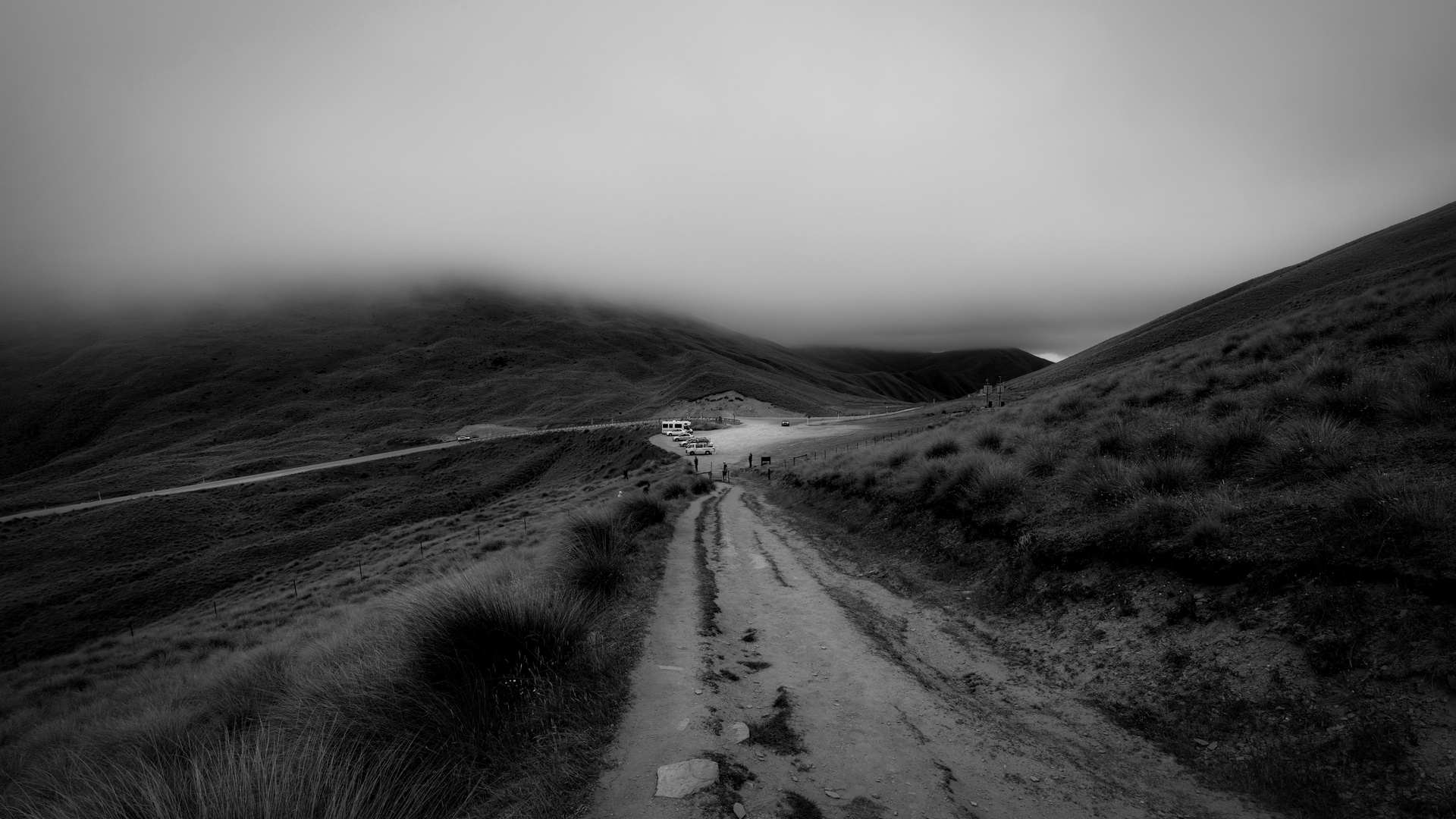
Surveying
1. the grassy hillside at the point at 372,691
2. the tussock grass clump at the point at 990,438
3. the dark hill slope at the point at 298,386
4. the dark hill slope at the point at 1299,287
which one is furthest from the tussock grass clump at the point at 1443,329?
the dark hill slope at the point at 298,386

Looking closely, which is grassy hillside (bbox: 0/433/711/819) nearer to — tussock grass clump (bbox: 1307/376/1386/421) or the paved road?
tussock grass clump (bbox: 1307/376/1386/421)

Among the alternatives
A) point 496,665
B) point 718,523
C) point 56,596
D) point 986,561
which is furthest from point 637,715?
point 56,596

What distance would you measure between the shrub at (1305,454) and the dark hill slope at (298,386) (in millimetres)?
95661

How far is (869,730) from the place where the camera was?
4.77 metres

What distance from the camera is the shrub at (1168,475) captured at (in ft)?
24.9

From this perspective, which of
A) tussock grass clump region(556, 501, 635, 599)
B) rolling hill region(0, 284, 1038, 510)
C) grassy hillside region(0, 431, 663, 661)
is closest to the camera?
tussock grass clump region(556, 501, 635, 599)

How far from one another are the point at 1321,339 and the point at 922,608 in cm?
1627

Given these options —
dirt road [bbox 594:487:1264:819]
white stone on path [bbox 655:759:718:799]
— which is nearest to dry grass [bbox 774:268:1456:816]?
dirt road [bbox 594:487:1264:819]

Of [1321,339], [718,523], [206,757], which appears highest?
[1321,339]

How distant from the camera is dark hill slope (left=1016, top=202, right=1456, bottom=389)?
193 ft

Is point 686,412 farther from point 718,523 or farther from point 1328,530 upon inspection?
point 1328,530

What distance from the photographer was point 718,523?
54.2 ft

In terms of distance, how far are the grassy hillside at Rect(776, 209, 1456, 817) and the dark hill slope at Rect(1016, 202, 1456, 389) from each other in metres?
64.5

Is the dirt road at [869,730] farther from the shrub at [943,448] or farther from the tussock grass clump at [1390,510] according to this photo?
the shrub at [943,448]
